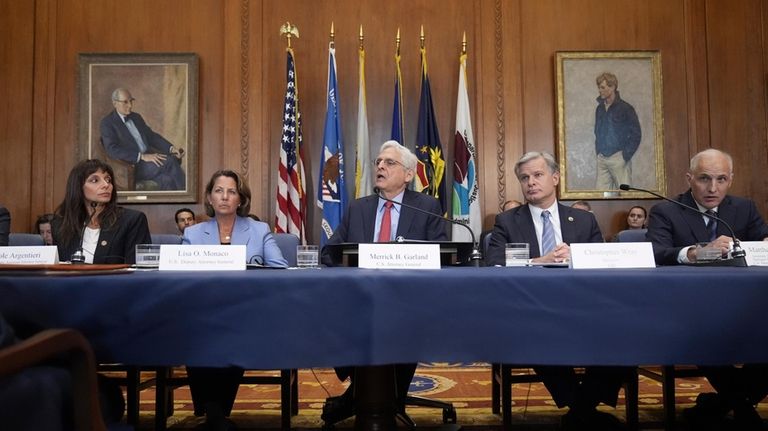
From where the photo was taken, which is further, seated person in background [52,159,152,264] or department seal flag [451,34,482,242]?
department seal flag [451,34,482,242]

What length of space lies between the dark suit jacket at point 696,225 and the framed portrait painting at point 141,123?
4.50 m

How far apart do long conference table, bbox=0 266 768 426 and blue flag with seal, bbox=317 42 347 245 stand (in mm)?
4216

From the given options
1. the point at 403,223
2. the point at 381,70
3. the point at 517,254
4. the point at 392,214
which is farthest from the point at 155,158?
the point at 517,254

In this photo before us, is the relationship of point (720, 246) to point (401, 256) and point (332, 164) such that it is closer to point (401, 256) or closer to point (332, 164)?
point (401, 256)

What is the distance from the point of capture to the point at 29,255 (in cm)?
224

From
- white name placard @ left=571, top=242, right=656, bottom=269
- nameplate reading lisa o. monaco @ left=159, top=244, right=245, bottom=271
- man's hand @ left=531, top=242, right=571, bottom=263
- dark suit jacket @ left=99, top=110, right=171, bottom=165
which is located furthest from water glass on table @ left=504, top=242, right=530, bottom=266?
dark suit jacket @ left=99, top=110, right=171, bottom=165

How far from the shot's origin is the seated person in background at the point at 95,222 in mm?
3197

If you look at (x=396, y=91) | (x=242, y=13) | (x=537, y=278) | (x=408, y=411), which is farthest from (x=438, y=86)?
(x=537, y=278)

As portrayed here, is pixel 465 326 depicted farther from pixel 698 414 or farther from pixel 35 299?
pixel 698 414

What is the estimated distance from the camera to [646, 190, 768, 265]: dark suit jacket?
3.15 meters

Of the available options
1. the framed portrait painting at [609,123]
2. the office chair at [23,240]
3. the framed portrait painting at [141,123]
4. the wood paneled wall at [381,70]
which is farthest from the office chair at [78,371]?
the framed portrait painting at [609,123]

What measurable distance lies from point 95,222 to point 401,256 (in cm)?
Answer: 208

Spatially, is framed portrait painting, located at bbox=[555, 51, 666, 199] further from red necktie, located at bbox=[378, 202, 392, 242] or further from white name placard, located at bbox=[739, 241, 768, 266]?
white name placard, located at bbox=[739, 241, 768, 266]

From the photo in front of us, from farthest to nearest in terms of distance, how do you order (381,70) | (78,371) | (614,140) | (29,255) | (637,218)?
1. (381,70)
2. (614,140)
3. (637,218)
4. (29,255)
5. (78,371)
